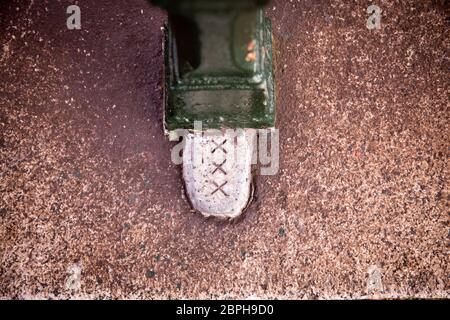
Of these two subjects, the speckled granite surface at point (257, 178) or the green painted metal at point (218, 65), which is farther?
the speckled granite surface at point (257, 178)

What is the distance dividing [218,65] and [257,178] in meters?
0.71

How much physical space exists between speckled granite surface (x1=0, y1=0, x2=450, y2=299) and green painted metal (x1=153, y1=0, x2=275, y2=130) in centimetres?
42

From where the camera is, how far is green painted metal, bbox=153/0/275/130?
133 centimetres

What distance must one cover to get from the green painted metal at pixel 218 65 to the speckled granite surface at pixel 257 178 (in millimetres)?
421

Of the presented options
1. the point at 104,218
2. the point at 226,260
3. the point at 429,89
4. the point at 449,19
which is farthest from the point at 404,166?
the point at 104,218

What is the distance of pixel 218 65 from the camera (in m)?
1.47

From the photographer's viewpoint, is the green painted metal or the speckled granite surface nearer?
the green painted metal

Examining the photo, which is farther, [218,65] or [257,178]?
[257,178]

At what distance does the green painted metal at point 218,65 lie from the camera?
1.33 m

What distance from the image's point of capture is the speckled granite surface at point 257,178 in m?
1.98

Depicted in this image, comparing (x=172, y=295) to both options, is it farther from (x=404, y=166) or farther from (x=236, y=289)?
(x=404, y=166)

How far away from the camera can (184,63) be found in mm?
1490

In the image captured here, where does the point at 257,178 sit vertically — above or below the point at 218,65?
below
